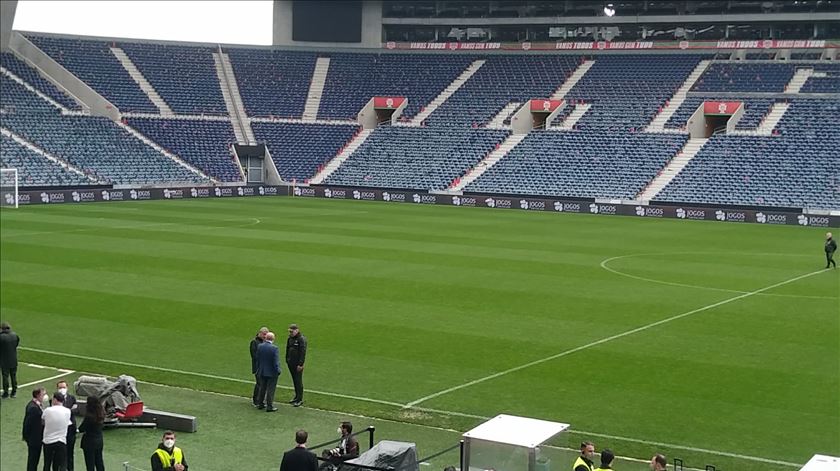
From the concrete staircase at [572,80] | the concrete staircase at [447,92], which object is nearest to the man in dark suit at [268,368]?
the concrete staircase at [572,80]

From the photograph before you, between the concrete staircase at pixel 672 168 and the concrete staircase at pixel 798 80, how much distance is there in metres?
A: 7.79

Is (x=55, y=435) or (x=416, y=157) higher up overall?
(x=416, y=157)

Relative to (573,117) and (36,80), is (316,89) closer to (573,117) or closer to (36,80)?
(573,117)

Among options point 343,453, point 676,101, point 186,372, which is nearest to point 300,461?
point 343,453

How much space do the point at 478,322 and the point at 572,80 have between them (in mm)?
57731

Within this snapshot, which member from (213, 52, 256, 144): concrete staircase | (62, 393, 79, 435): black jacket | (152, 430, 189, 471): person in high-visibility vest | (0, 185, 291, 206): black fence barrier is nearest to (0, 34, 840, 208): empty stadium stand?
(213, 52, 256, 144): concrete staircase

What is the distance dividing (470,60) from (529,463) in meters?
78.9

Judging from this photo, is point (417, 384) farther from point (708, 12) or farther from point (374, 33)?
point (374, 33)

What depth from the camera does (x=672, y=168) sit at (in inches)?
2625

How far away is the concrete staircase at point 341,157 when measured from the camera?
7656cm

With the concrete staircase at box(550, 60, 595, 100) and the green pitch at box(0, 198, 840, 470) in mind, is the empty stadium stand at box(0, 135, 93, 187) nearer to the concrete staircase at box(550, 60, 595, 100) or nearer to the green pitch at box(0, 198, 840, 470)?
the green pitch at box(0, 198, 840, 470)

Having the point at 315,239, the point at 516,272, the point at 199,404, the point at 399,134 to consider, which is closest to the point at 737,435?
the point at 199,404

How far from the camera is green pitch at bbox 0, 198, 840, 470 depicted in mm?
18016

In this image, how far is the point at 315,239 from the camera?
43.9m
